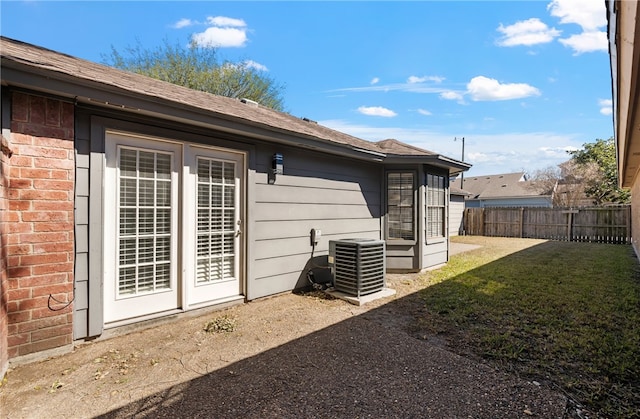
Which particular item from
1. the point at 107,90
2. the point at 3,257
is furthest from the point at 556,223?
the point at 3,257

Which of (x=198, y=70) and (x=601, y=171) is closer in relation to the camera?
(x=198, y=70)

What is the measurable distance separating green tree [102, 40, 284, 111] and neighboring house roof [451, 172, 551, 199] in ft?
55.6

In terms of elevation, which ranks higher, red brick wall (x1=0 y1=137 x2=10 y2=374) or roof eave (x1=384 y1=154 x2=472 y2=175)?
roof eave (x1=384 y1=154 x2=472 y2=175)

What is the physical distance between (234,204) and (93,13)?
17.7 ft

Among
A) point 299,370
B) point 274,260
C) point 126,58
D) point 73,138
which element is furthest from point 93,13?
point 126,58

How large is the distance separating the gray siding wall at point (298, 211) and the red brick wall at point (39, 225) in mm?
1979

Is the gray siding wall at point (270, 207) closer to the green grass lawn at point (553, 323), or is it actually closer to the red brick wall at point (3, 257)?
the red brick wall at point (3, 257)

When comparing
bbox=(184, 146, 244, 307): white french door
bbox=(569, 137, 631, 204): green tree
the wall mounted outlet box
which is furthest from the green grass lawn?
bbox=(569, 137, 631, 204): green tree

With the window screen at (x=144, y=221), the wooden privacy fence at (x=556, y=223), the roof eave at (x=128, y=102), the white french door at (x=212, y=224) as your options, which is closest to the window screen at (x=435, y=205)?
the roof eave at (x=128, y=102)

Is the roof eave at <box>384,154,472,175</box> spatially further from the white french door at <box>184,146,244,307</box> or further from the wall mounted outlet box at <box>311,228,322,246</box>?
the white french door at <box>184,146,244,307</box>

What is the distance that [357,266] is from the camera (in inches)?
177

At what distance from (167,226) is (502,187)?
92.4 feet

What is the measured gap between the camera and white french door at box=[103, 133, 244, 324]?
3164 millimetres

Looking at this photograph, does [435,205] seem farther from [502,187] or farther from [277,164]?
[502,187]
